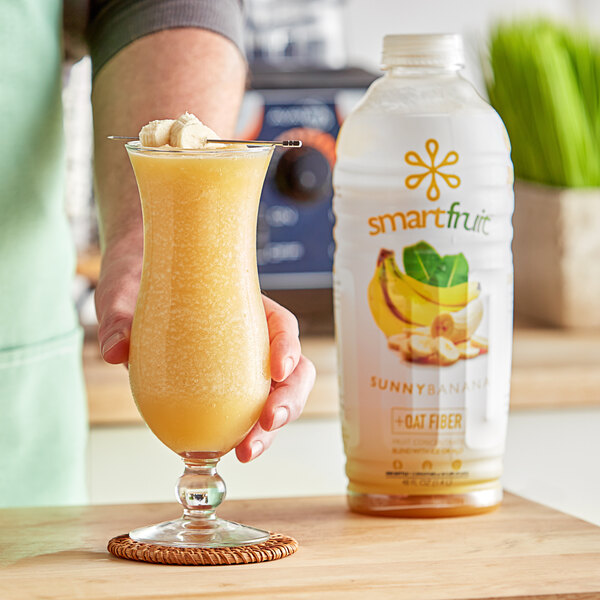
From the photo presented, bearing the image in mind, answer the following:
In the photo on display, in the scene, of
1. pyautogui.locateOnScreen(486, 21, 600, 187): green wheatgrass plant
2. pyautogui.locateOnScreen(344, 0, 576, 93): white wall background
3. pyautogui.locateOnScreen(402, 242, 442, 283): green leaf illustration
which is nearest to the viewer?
pyautogui.locateOnScreen(402, 242, 442, 283): green leaf illustration

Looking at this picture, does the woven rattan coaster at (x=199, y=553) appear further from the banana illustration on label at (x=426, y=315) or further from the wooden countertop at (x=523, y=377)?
the wooden countertop at (x=523, y=377)

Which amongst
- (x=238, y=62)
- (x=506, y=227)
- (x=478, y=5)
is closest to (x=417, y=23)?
(x=478, y=5)

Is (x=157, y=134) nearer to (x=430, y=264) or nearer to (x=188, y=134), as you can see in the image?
(x=188, y=134)

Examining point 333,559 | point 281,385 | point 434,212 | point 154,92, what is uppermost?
point 154,92

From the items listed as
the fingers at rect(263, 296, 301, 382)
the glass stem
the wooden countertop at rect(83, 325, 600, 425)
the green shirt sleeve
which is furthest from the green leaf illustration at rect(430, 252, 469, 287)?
the wooden countertop at rect(83, 325, 600, 425)

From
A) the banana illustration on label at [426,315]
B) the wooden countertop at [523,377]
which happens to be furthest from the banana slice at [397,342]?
the wooden countertop at [523,377]

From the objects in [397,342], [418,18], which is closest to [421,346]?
[397,342]

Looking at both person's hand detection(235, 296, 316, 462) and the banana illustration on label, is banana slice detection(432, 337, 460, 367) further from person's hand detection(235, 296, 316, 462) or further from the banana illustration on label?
person's hand detection(235, 296, 316, 462)
